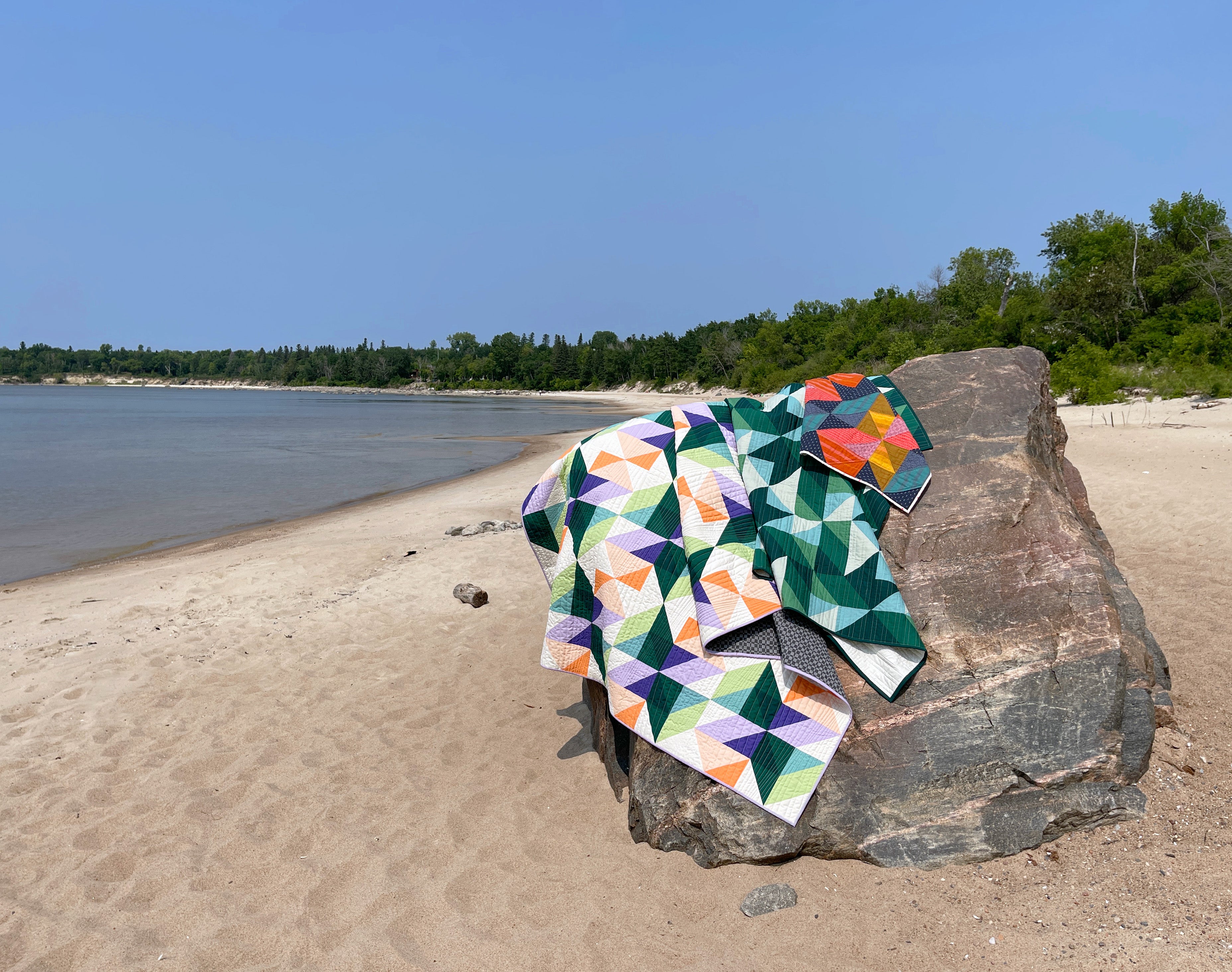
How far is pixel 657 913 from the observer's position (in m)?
3.27

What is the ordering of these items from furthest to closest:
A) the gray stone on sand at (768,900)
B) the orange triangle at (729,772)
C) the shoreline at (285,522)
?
the shoreline at (285,522), the orange triangle at (729,772), the gray stone on sand at (768,900)

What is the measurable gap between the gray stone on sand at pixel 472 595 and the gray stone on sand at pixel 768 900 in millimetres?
4983

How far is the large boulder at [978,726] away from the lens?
11.0ft

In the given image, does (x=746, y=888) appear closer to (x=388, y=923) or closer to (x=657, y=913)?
(x=657, y=913)

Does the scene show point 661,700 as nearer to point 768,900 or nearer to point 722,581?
point 722,581

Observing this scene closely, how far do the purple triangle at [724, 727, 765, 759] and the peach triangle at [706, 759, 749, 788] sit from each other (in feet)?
0.11

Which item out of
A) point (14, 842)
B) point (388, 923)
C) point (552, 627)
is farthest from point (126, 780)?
point (552, 627)

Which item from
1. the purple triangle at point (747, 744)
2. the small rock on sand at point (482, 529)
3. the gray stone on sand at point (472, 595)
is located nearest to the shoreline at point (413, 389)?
the small rock on sand at point (482, 529)

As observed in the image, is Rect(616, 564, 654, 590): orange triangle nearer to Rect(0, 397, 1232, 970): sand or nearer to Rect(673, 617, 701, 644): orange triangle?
Rect(673, 617, 701, 644): orange triangle

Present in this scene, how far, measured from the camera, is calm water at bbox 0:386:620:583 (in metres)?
14.6

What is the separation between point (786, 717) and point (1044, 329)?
32.5 meters

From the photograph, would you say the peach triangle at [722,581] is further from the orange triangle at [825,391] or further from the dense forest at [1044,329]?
the dense forest at [1044,329]

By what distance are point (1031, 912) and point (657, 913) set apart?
1545mm

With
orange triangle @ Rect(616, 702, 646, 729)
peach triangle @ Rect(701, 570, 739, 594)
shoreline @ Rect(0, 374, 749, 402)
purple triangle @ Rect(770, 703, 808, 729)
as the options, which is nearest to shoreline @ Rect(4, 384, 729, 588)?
orange triangle @ Rect(616, 702, 646, 729)
